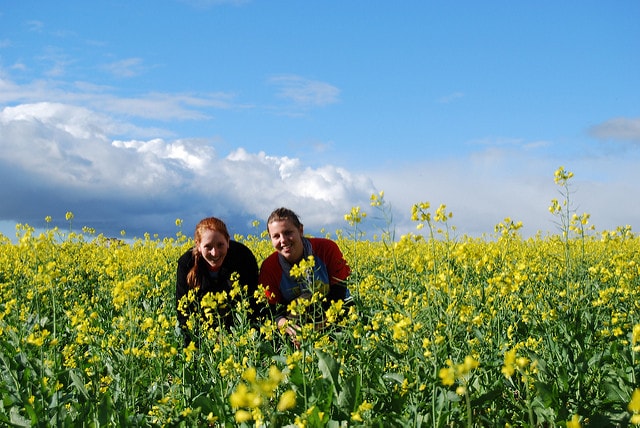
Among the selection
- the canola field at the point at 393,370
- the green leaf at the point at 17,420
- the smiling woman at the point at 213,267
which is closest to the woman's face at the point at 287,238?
the smiling woman at the point at 213,267

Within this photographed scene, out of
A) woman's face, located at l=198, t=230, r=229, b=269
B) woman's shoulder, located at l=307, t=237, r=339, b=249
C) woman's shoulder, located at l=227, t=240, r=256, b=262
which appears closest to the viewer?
Answer: woman's face, located at l=198, t=230, r=229, b=269

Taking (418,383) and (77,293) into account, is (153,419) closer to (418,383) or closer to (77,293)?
(418,383)

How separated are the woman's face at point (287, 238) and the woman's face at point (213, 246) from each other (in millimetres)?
470

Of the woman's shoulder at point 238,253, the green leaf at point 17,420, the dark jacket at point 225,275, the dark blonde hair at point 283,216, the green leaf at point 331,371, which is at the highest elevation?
the dark blonde hair at point 283,216

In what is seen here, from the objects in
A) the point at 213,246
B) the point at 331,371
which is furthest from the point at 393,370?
the point at 213,246

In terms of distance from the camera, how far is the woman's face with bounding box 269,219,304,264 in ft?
15.8

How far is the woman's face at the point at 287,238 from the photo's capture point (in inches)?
189

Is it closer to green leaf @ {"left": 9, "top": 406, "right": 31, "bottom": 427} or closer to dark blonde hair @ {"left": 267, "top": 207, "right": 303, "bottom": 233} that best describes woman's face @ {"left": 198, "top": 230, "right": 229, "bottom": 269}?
dark blonde hair @ {"left": 267, "top": 207, "right": 303, "bottom": 233}

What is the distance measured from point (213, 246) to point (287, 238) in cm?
65

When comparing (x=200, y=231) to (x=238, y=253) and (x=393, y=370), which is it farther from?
(x=393, y=370)

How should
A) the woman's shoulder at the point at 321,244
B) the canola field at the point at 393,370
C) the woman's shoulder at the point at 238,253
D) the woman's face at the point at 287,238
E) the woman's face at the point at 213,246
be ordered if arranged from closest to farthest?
the canola field at the point at 393,370 → the woman's face at the point at 287,238 → the woman's face at the point at 213,246 → the woman's shoulder at the point at 321,244 → the woman's shoulder at the point at 238,253

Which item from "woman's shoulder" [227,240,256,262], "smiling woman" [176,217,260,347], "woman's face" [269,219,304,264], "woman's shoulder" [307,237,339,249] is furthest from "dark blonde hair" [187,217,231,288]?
"woman's shoulder" [307,237,339,249]

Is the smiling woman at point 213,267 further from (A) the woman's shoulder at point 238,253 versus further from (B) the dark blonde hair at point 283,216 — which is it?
(B) the dark blonde hair at point 283,216

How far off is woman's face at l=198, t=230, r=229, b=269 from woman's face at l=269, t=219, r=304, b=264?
18.5 inches
